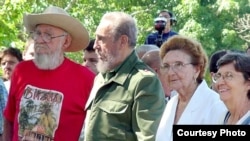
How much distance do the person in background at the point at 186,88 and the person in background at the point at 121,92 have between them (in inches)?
3.9

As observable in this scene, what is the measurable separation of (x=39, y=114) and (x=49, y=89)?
0.65 ft

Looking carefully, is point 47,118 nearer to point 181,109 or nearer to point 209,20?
point 181,109

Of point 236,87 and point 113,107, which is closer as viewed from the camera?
point 236,87

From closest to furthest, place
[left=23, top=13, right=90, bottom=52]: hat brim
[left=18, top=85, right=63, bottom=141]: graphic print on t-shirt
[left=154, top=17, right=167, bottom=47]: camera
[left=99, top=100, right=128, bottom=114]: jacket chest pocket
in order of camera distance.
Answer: [left=99, top=100, right=128, bottom=114]: jacket chest pocket
[left=18, top=85, right=63, bottom=141]: graphic print on t-shirt
[left=23, top=13, right=90, bottom=52]: hat brim
[left=154, top=17, right=167, bottom=47]: camera

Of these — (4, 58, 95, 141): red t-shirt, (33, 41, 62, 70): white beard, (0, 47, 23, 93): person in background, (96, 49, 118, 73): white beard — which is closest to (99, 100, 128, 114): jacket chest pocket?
(96, 49, 118, 73): white beard

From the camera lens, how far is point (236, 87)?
4.56 m

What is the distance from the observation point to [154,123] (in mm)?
4969

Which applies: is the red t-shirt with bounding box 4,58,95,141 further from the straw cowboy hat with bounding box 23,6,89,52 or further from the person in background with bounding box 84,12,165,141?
the straw cowboy hat with bounding box 23,6,89,52

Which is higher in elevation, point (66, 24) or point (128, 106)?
point (66, 24)

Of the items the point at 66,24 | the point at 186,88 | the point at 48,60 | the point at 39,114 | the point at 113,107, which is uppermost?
the point at 66,24

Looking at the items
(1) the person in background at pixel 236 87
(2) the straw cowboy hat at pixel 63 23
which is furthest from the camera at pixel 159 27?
(1) the person in background at pixel 236 87

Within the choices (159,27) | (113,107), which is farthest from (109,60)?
(159,27)

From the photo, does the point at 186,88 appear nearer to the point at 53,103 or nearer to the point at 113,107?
the point at 113,107

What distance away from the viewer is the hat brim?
18.3 feet
